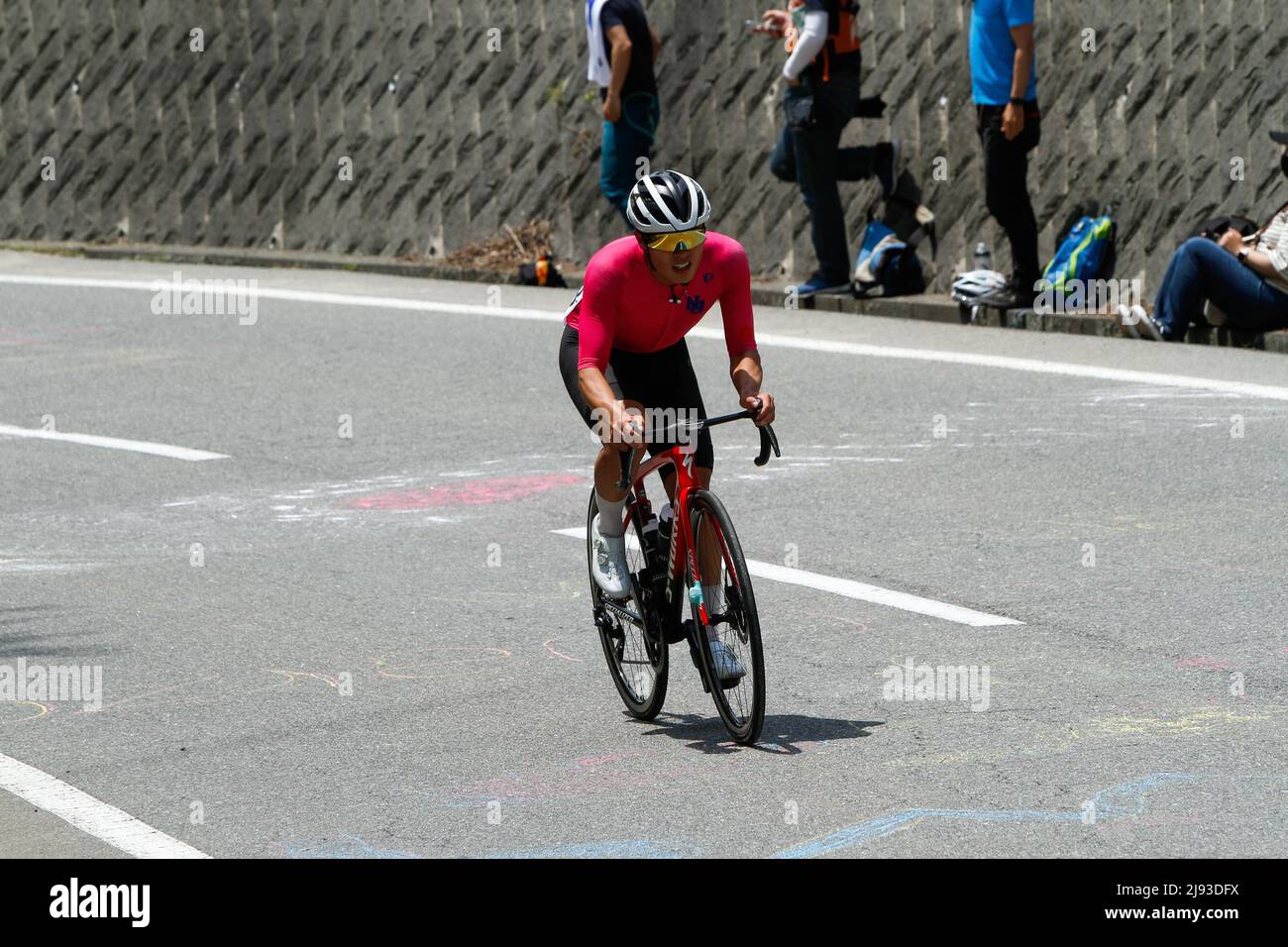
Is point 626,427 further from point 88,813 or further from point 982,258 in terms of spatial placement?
point 982,258

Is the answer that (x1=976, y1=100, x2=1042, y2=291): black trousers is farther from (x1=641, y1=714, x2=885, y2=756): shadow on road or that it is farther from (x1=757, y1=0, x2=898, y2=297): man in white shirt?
(x1=641, y1=714, x2=885, y2=756): shadow on road

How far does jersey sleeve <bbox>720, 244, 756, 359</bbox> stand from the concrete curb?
7.86m

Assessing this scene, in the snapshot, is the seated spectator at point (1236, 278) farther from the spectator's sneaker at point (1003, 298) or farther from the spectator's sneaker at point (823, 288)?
the spectator's sneaker at point (823, 288)

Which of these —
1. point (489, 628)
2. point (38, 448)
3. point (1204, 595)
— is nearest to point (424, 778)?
point (489, 628)

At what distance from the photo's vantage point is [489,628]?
28.0 ft

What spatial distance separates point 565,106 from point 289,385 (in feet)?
22.0

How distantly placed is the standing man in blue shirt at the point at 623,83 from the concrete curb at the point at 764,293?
1.43 metres

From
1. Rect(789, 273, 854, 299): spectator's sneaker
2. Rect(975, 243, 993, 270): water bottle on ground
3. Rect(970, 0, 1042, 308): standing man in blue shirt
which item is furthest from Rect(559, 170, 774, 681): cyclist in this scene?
Rect(789, 273, 854, 299): spectator's sneaker

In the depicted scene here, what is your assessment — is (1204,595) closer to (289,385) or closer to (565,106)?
(289,385)

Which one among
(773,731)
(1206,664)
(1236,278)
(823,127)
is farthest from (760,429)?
(823,127)

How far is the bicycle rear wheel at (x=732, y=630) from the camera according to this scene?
6.72 meters

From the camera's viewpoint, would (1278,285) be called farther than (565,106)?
No

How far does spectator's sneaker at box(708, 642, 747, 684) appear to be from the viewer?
6.84 metres

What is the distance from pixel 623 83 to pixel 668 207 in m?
10.9
